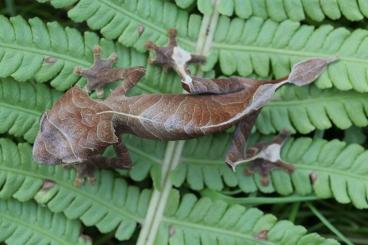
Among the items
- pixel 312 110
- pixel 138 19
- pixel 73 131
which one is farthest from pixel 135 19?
pixel 312 110

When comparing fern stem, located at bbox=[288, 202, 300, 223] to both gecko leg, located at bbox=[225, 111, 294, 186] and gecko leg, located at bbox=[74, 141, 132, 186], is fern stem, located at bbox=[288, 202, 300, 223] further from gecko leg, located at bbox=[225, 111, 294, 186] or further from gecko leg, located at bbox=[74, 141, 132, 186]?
gecko leg, located at bbox=[74, 141, 132, 186]

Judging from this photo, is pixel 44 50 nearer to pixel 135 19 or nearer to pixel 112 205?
pixel 135 19

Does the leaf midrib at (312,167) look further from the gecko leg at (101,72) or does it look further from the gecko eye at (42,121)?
the gecko eye at (42,121)

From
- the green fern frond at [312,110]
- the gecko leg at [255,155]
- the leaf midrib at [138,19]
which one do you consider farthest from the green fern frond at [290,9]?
the gecko leg at [255,155]

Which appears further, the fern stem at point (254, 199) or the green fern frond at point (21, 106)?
the fern stem at point (254, 199)

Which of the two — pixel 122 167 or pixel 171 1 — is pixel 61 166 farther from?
pixel 171 1

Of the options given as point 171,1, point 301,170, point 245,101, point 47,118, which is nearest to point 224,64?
point 245,101

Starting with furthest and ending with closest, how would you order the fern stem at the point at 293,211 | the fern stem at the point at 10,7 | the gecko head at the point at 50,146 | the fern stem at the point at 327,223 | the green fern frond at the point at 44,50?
the fern stem at the point at 10,7, the fern stem at the point at 293,211, the fern stem at the point at 327,223, the green fern frond at the point at 44,50, the gecko head at the point at 50,146
